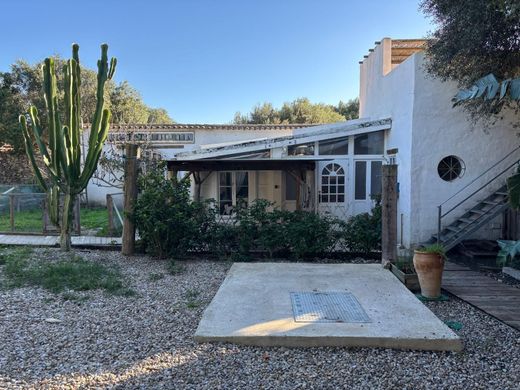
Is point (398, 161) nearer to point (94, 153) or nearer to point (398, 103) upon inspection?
point (398, 103)

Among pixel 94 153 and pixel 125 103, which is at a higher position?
pixel 125 103

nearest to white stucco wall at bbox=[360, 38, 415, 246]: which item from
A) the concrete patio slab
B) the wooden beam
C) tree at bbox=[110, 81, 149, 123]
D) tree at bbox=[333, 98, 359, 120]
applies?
the wooden beam

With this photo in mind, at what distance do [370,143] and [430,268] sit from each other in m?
6.60

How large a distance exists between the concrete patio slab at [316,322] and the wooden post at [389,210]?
57 centimetres

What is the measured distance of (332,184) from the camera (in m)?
11.6

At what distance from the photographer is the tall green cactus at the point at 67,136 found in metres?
8.44

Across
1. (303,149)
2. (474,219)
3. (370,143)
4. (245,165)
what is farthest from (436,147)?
(245,165)

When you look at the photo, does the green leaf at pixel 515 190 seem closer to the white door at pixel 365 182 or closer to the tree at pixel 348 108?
the white door at pixel 365 182

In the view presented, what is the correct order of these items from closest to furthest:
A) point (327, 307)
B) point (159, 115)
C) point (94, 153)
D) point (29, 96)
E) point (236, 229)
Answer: point (327, 307) < point (236, 229) < point (94, 153) < point (29, 96) < point (159, 115)

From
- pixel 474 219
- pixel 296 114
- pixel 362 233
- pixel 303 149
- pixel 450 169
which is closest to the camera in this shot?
pixel 362 233

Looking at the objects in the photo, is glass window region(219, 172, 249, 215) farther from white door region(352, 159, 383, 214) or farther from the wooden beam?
white door region(352, 159, 383, 214)

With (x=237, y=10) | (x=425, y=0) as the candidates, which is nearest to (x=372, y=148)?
(x=425, y=0)

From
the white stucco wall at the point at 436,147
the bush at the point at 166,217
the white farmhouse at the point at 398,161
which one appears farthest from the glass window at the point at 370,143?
the bush at the point at 166,217

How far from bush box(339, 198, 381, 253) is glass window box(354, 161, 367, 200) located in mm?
3145
